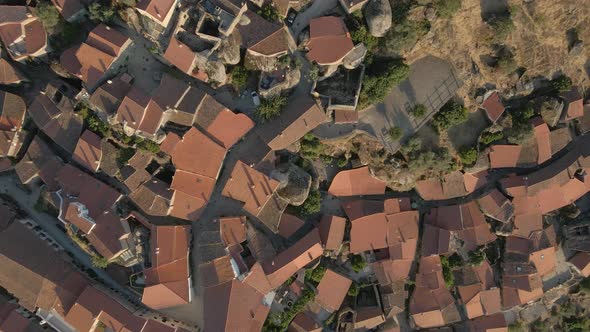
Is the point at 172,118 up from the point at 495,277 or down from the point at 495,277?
up

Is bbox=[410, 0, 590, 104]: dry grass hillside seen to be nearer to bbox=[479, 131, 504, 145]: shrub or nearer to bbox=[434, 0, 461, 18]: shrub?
Answer: bbox=[434, 0, 461, 18]: shrub

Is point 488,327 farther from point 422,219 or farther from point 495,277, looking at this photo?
point 422,219

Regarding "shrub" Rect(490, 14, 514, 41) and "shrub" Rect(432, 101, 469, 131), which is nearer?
"shrub" Rect(490, 14, 514, 41)

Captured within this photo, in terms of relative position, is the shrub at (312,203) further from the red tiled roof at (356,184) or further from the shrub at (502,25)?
the shrub at (502,25)

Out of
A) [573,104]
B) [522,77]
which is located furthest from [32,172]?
[573,104]

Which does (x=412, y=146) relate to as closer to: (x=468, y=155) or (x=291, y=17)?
(x=468, y=155)

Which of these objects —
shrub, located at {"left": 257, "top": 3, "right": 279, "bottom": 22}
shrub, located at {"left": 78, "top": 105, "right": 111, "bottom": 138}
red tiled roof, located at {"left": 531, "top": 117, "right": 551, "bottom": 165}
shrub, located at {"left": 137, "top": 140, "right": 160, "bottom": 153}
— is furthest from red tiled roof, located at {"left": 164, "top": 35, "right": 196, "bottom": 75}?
red tiled roof, located at {"left": 531, "top": 117, "right": 551, "bottom": 165}
